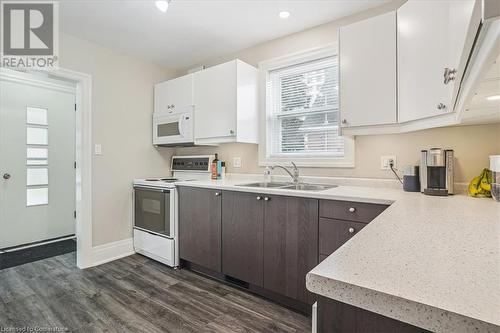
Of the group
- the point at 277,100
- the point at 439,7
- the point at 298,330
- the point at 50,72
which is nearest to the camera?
the point at 439,7

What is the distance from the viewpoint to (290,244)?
6.23ft

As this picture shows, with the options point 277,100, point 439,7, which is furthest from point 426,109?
point 277,100

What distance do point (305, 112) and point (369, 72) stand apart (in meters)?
0.80

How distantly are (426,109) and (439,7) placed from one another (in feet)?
1.85

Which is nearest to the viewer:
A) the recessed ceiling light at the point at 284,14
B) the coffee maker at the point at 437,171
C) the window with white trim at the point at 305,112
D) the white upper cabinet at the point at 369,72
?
the coffee maker at the point at 437,171

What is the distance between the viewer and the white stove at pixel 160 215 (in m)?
2.69

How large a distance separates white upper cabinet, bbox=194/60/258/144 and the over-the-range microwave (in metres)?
0.11

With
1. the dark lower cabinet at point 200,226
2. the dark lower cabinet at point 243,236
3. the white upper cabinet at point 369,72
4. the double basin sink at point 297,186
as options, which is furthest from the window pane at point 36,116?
the white upper cabinet at point 369,72

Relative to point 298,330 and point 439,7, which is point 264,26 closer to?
point 439,7

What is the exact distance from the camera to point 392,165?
6.89ft

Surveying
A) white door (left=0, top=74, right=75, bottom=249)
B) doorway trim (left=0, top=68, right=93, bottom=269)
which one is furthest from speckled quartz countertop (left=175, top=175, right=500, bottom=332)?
white door (left=0, top=74, right=75, bottom=249)

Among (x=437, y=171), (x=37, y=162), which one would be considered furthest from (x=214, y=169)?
(x=37, y=162)

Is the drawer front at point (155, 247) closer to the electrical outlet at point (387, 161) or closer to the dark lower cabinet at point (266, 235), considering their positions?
the dark lower cabinet at point (266, 235)

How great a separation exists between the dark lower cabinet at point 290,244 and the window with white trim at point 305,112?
0.75 meters
